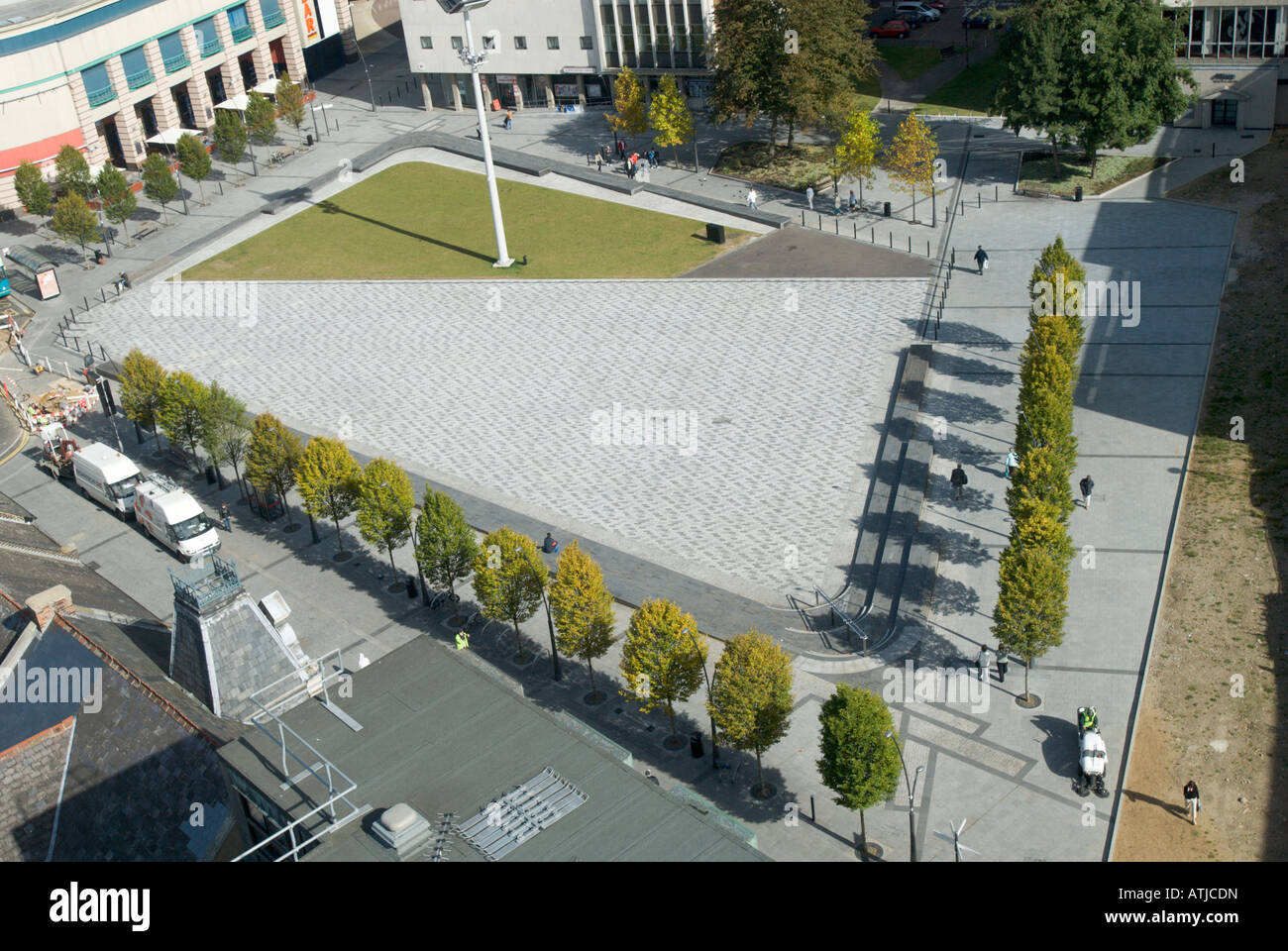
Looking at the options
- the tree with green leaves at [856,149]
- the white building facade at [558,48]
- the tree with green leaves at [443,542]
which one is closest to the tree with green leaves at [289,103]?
the white building facade at [558,48]

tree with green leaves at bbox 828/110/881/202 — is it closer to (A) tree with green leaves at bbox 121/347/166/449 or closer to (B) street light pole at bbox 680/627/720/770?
(A) tree with green leaves at bbox 121/347/166/449

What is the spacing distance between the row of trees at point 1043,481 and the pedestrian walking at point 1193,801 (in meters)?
6.75

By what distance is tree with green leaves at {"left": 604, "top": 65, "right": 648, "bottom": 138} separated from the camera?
96.9m

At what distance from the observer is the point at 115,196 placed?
92.2 m

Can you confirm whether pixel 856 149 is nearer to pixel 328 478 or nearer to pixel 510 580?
pixel 328 478

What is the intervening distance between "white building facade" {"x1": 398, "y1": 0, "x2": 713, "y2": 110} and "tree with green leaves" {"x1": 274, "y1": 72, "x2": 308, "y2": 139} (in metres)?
10.2

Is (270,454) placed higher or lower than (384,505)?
higher

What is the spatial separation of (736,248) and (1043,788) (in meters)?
47.7

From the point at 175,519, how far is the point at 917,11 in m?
86.6

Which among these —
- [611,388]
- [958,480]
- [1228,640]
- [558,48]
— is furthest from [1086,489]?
[558,48]

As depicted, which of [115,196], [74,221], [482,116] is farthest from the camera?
[115,196]

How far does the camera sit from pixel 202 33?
4397 inches

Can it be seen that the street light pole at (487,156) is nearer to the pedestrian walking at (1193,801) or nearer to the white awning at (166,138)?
the white awning at (166,138)

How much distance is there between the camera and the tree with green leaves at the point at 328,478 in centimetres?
5750
